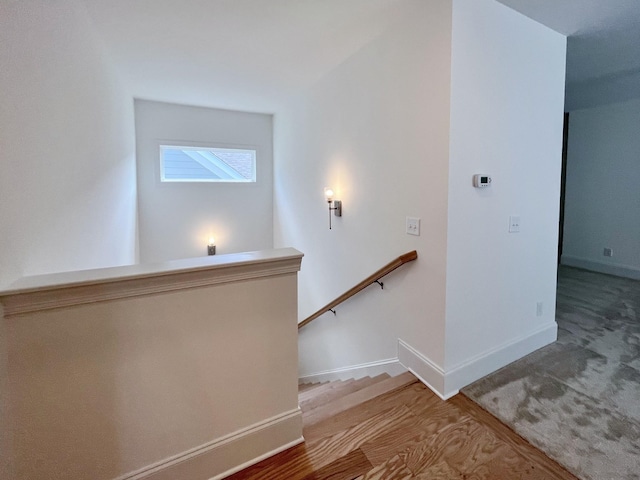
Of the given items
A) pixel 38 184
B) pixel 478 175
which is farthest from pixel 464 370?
pixel 38 184

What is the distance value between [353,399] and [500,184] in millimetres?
1775

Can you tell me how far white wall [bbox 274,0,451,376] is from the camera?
1.99 m

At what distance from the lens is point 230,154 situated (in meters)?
5.23

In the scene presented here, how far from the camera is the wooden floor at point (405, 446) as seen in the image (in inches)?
57.1

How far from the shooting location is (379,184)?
2582mm

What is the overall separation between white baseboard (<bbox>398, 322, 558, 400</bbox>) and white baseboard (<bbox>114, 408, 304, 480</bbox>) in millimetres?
974

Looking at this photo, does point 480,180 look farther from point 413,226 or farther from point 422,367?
point 422,367

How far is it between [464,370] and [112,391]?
79.2 inches

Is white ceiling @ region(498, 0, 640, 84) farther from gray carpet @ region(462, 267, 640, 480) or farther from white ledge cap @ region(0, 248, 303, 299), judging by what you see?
gray carpet @ region(462, 267, 640, 480)

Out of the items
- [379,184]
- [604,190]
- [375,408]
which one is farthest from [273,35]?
[604,190]

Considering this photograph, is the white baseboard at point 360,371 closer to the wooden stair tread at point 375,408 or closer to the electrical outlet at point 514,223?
the wooden stair tread at point 375,408

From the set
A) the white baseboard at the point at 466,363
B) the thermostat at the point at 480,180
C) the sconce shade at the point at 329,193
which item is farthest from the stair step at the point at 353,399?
the sconce shade at the point at 329,193

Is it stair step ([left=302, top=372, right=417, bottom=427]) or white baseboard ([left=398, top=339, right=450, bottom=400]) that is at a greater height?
white baseboard ([left=398, top=339, right=450, bottom=400])

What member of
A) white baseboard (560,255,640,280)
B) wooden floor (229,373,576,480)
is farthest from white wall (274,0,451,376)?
white baseboard (560,255,640,280)
